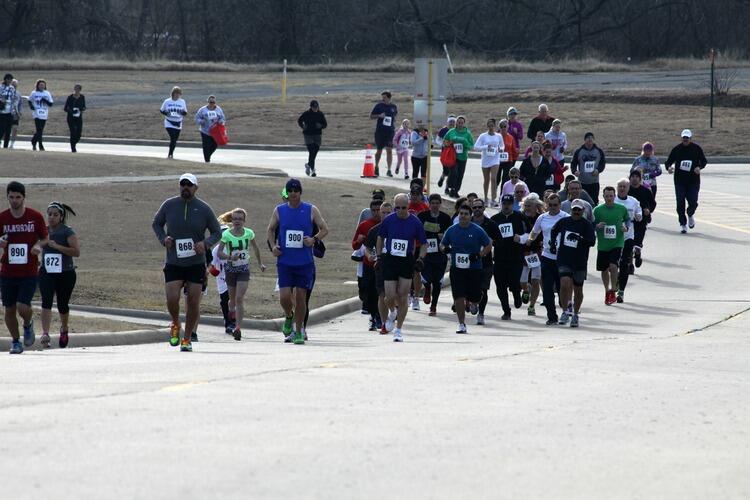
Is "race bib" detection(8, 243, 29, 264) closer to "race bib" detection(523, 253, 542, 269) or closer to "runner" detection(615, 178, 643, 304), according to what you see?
"race bib" detection(523, 253, 542, 269)

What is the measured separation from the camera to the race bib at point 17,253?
14.9 metres

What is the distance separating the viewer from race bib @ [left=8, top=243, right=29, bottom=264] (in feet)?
49.0

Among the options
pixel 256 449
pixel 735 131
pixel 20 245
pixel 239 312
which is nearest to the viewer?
pixel 256 449

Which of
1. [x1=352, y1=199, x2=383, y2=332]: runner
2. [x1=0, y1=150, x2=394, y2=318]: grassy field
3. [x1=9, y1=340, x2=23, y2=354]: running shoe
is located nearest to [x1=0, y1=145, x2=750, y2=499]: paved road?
[x1=9, y1=340, x2=23, y2=354]: running shoe

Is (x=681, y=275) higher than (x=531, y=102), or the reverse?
(x=531, y=102)

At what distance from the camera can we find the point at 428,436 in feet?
28.5

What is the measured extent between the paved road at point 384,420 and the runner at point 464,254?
1.33 metres

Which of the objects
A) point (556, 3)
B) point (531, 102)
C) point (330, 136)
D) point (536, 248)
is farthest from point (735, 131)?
point (556, 3)

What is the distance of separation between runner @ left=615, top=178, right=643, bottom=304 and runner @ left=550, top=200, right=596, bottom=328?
2.04 meters

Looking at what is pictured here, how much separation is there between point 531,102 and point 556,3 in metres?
36.7

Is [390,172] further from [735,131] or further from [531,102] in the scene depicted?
[531,102]

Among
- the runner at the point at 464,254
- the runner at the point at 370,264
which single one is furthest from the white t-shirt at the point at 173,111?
the runner at the point at 464,254

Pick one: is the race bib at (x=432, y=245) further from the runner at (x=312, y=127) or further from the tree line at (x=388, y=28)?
the tree line at (x=388, y=28)

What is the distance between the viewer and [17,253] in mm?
14945
